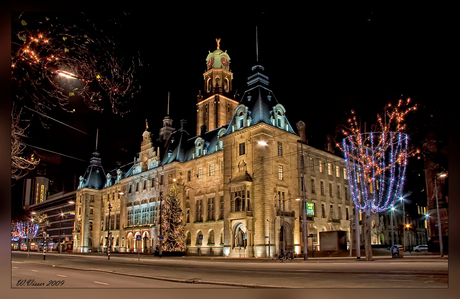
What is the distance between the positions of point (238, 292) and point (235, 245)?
35506 mm

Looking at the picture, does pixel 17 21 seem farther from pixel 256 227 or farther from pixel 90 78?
pixel 256 227

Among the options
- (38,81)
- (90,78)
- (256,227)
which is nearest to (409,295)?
(90,78)

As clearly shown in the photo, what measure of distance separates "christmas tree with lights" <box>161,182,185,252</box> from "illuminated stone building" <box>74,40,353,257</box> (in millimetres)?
2659

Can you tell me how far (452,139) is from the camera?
13.3 meters

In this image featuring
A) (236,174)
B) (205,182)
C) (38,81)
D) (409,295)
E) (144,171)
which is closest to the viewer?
(409,295)

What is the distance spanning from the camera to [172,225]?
54781mm

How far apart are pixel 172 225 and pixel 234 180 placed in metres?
12.0

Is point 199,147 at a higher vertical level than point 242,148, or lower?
higher

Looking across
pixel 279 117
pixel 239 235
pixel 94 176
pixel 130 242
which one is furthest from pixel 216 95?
pixel 94 176

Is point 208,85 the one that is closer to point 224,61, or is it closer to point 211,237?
point 224,61

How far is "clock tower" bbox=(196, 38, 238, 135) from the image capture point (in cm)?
7306

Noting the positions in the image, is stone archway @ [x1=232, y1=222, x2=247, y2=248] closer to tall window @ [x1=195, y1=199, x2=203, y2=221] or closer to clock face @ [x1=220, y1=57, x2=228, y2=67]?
tall window @ [x1=195, y1=199, x2=203, y2=221]

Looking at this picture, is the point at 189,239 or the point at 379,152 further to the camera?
the point at 189,239

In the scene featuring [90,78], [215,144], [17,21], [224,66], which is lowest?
[90,78]
